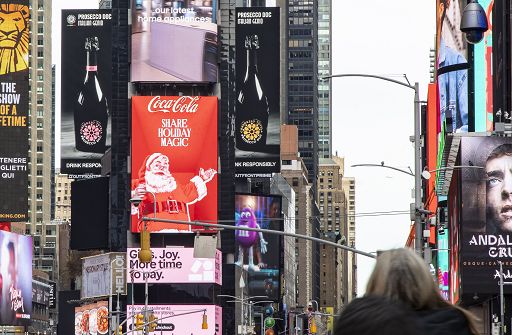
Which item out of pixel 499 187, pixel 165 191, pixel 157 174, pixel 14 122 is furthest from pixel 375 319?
pixel 14 122

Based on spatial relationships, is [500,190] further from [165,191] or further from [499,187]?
[165,191]

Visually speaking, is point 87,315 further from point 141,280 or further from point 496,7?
point 496,7

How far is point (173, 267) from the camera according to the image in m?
123

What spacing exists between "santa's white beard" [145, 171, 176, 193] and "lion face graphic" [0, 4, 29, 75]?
93.2 feet

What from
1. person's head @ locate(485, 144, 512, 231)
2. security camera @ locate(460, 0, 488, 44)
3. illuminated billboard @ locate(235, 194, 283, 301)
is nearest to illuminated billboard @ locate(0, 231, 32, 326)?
illuminated billboard @ locate(235, 194, 283, 301)

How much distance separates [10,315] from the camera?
16450cm

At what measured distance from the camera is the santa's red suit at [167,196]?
4680 inches

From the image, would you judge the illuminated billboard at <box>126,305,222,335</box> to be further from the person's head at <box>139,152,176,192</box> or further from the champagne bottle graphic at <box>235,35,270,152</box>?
the champagne bottle graphic at <box>235,35,270,152</box>

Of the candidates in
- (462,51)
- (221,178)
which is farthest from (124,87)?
(462,51)

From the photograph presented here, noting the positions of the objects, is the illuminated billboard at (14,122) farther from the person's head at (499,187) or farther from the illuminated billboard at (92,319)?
the person's head at (499,187)

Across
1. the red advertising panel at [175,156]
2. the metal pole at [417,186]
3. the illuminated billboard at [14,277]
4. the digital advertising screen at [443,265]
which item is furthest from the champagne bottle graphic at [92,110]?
the metal pole at [417,186]

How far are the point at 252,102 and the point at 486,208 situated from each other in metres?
52.7

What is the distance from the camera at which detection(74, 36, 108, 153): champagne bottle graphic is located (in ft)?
404

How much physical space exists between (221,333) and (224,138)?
18254mm
